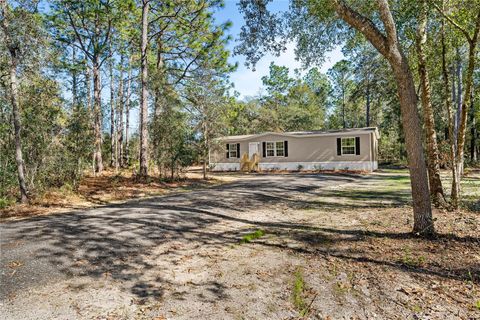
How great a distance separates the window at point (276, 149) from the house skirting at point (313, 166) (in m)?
0.66

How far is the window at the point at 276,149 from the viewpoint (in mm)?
20875

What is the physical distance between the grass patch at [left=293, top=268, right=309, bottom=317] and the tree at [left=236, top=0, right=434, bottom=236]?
2461mm

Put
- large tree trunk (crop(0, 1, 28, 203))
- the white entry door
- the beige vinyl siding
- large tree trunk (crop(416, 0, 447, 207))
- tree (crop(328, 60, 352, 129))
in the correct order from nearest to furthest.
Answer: large tree trunk (crop(416, 0, 447, 207)) < large tree trunk (crop(0, 1, 28, 203)) < the beige vinyl siding < the white entry door < tree (crop(328, 60, 352, 129))

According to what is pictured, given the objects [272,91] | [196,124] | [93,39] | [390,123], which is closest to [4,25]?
[196,124]

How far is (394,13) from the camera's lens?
6652 millimetres

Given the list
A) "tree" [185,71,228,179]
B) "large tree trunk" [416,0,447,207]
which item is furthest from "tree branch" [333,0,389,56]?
"tree" [185,71,228,179]

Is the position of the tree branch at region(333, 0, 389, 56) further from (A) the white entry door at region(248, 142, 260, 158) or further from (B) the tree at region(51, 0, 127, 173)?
(A) the white entry door at region(248, 142, 260, 158)

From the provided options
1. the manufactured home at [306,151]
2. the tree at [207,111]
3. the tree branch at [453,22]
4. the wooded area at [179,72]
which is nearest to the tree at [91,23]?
the wooded area at [179,72]

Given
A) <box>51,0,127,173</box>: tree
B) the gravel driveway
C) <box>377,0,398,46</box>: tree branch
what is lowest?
the gravel driveway

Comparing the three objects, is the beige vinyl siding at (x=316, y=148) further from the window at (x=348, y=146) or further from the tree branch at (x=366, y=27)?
the tree branch at (x=366, y=27)

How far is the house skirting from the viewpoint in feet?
60.8

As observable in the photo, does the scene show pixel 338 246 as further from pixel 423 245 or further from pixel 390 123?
pixel 390 123

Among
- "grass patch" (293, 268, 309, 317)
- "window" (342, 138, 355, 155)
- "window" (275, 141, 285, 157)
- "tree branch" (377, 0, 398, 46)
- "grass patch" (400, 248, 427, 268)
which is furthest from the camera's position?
"window" (275, 141, 285, 157)

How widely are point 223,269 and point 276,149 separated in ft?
58.5
